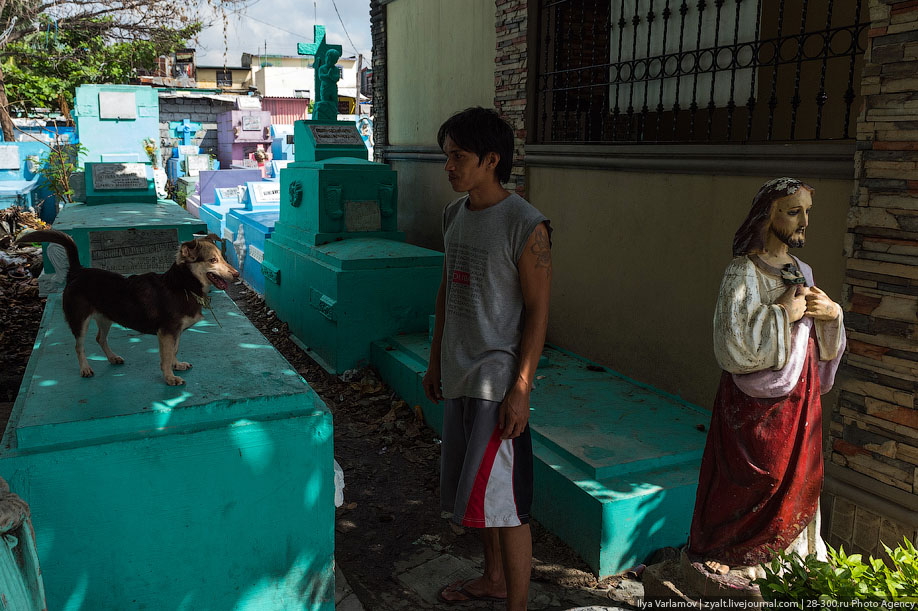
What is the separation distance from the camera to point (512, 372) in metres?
2.82

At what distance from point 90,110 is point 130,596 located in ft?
66.5

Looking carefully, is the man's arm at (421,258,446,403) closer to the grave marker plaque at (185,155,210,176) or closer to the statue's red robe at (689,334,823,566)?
the statue's red robe at (689,334,823,566)

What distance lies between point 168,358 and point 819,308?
8.80 feet

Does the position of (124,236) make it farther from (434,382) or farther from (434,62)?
(434,62)

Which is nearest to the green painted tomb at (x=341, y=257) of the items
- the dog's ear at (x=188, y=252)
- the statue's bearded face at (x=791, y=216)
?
the dog's ear at (x=188, y=252)

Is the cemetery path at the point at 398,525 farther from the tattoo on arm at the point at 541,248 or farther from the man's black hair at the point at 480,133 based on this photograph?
the man's black hair at the point at 480,133

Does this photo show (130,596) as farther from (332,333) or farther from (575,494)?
(332,333)

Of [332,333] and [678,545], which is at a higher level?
[332,333]

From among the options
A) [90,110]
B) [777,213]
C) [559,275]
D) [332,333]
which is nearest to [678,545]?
[777,213]

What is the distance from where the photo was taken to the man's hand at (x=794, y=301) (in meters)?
2.62

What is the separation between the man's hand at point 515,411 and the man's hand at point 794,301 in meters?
1.01

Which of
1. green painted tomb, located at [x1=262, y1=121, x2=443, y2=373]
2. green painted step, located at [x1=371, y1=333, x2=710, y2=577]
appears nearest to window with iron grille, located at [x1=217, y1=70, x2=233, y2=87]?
green painted tomb, located at [x1=262, y1=121, x2=443, y2=373]

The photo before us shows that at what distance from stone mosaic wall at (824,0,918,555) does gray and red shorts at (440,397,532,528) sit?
193 cm

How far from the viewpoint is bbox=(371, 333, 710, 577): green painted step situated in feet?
12.2
